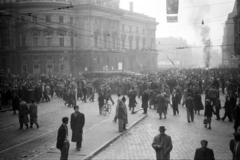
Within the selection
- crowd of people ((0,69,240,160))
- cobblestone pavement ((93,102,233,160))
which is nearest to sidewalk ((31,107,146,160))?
cobblestone pavement ((93,102,233,160))

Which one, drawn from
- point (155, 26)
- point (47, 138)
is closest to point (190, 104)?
point (47, 138)

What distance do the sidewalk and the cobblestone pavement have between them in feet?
0.94

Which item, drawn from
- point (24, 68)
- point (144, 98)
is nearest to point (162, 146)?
point (144, 98)

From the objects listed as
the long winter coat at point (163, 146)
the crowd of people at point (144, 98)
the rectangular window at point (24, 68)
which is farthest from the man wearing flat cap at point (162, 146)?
the rectangular window at point (24, 68)

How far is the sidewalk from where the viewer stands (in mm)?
12000

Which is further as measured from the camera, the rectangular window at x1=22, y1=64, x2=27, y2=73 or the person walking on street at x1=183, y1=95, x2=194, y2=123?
the rectangular window at x1=22, y1=64, x2=27, y2=73

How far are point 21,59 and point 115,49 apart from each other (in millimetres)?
20812

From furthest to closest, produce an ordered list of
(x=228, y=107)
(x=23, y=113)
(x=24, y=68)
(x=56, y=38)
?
1. (x=24, y=68)
2. (x=56, y=38)
3. (x=228, y=107)
4. (x=23, y=113)

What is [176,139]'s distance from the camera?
14766mm

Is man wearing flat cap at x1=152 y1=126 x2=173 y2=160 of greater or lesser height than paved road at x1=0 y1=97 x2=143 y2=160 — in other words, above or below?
above

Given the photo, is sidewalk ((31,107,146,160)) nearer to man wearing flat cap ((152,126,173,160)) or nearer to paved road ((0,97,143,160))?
paved road ((0,97,143,160))

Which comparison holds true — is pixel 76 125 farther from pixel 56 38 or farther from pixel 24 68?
pixel 24 68

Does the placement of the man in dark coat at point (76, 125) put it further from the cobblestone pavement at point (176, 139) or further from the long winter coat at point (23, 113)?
the long winter coat at point (23, 113)

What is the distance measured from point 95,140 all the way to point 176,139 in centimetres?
354
